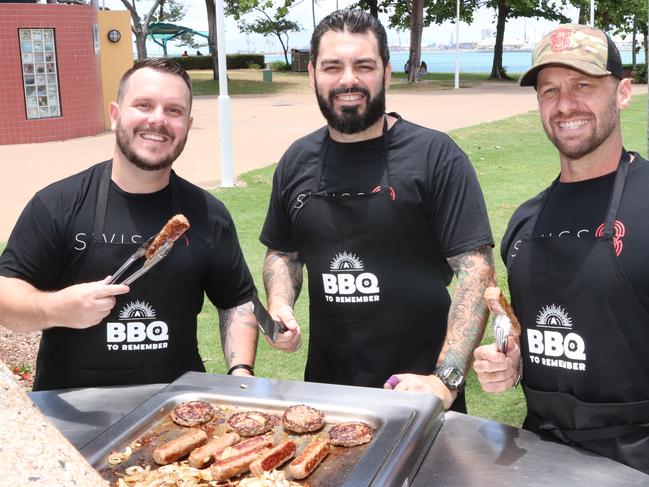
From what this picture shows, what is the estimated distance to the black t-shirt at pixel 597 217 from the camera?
2211mm

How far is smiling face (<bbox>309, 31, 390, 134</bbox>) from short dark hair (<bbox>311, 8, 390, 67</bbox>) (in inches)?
1.0

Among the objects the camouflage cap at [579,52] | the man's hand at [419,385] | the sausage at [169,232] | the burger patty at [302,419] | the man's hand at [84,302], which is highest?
the camouflage cap at [579,52]

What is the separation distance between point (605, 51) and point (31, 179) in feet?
38.1

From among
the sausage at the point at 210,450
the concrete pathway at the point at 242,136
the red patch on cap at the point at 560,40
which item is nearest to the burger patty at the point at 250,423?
the sausage at the point at 210,450

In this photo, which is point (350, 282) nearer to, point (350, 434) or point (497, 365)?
point (497, 365)

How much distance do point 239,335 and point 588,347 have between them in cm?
134

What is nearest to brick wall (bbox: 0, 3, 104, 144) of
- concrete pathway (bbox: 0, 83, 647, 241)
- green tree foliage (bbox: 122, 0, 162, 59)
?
concrete pathway (bbox: 0, 83, 647, 241)

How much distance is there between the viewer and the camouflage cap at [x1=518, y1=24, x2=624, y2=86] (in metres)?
2.40

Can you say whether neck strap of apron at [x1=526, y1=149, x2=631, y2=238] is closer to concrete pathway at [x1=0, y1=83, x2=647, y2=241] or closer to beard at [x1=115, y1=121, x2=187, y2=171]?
beard at [x1=115, y1=121, x2=187, y2=171]

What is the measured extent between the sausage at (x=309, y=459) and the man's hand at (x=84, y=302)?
72cm

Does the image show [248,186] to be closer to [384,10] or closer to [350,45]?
[350,45]

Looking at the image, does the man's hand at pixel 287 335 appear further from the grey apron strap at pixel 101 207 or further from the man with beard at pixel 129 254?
the grey apron strap at pixel 101 207

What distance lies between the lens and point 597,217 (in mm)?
2328

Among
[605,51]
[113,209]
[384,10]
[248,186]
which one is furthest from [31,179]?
[384,10]
